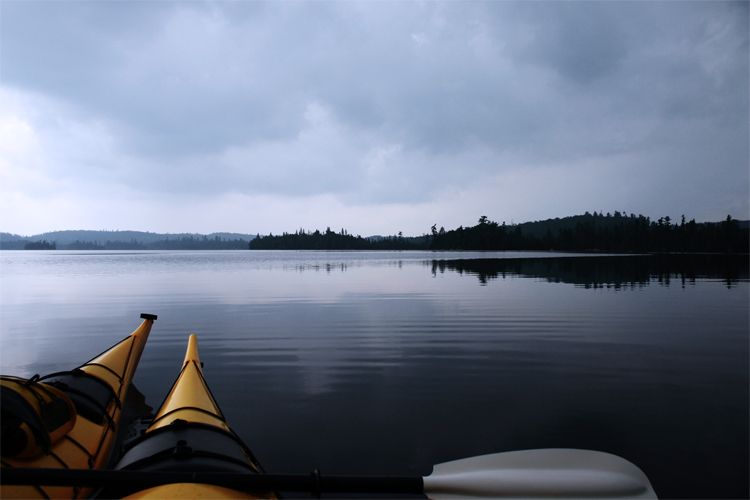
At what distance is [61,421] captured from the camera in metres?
5.41

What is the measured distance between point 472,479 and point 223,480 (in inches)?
96.8

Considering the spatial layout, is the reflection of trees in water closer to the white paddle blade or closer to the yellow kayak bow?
the white paddle blade

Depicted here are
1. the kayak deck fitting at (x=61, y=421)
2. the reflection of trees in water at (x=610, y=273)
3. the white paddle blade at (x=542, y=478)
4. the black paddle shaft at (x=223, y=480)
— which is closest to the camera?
the black paddle shaft at (x=223, y=480)

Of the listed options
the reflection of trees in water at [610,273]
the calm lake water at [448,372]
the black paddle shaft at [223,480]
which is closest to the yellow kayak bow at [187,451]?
the black paddle shaft at [223,480]

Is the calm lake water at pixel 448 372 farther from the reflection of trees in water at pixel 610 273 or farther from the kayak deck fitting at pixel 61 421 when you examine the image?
the reflection of trees in water at pixel 610 273

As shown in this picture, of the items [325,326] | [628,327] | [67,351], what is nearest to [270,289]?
[325,326]

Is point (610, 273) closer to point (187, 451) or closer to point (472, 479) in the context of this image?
point (472, 479)

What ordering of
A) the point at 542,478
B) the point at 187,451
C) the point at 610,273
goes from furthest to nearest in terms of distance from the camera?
the point at 610,273
the point at 187,451
the point at 542,478

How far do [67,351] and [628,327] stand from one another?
71.2 ft

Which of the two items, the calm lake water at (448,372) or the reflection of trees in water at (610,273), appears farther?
the reflection of trees in water at (610,273)

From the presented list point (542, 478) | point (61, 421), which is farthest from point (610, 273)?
point (61, 421)

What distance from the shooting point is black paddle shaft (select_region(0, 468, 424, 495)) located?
12.6ft

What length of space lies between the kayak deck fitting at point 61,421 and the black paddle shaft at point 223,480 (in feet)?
1.64

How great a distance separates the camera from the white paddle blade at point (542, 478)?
168 inches
